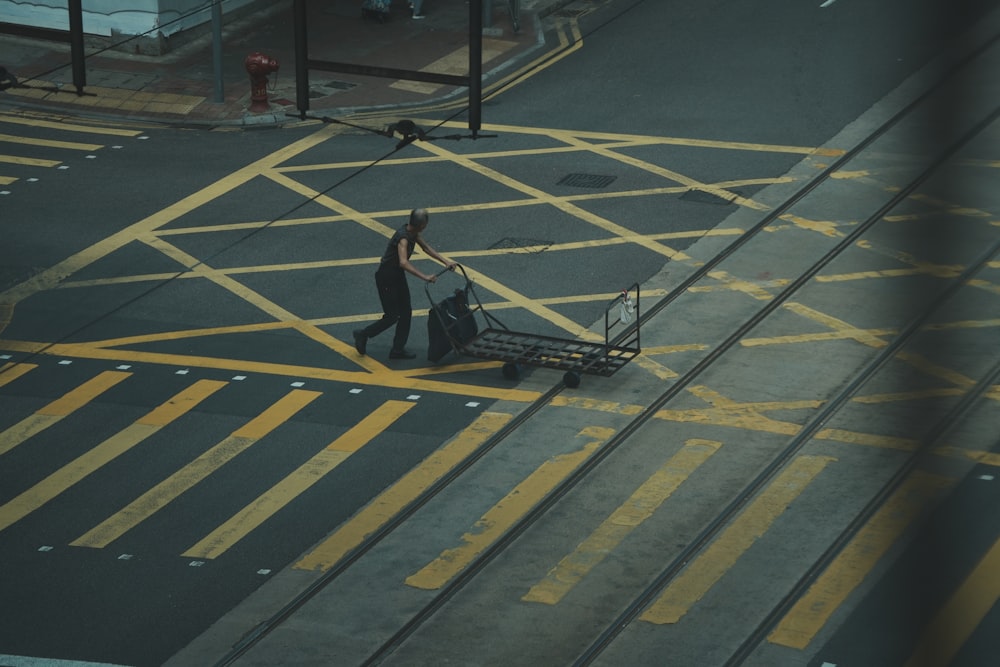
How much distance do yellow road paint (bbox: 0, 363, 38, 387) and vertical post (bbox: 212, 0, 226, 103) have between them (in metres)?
10.0

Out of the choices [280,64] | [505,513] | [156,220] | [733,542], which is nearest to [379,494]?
[505,513]

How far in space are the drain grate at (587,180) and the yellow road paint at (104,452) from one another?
768 cm

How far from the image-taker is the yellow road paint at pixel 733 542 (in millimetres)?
11203

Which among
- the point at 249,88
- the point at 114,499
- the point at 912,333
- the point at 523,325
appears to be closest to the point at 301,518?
the point at 114,499

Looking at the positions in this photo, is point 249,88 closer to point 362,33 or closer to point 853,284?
point 362,33

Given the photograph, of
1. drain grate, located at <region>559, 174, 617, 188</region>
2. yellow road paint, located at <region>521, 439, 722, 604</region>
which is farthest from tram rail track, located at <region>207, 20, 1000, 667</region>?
drain grate, located at <region>559, 174, 617, 188</region>

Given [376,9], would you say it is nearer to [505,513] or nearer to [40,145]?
[40,145]

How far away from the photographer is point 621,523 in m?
12.6

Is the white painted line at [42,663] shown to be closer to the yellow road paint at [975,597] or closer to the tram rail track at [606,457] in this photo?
the tram rail track at [606,457]

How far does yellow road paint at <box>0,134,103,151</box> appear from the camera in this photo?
2358cm

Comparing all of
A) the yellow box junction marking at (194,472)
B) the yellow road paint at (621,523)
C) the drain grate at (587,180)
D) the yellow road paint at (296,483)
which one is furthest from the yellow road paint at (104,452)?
the drain grate at (587,180)

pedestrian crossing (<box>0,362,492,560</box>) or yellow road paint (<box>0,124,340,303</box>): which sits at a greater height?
yellow road paint (<box>0,124,340,303</box>)

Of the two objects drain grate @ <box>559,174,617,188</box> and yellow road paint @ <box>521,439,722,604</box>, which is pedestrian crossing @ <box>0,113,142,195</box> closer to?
drain grate @ <box>559,174,617,188</box>

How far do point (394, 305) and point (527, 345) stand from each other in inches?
56.4
